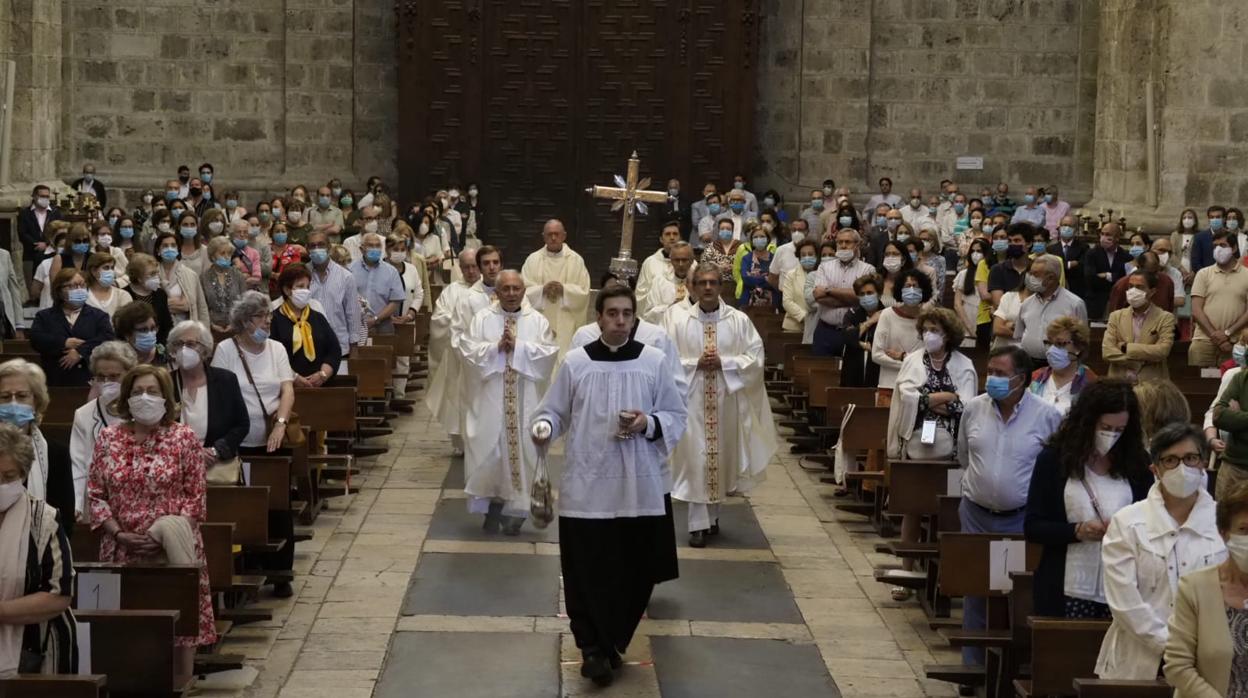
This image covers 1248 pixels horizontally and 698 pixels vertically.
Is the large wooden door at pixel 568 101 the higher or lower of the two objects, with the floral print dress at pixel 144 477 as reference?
higher

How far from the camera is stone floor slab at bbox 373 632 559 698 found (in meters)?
9.05

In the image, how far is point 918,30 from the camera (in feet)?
96.1

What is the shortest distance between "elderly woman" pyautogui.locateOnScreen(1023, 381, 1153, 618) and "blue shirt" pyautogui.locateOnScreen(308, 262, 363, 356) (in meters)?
8.59

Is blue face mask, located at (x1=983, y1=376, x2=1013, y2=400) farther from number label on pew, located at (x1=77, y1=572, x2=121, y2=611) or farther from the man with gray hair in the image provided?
the man with gray hair

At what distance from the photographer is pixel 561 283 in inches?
634

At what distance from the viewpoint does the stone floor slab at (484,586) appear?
1058 centimetres

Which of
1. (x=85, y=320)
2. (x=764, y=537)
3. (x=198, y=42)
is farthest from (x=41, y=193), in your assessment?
(x=764, y=537)

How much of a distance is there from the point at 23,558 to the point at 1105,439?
4154 mm

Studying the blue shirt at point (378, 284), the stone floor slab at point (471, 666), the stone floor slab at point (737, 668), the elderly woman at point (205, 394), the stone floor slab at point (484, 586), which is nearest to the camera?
the stone floor slab at point (471, 666)

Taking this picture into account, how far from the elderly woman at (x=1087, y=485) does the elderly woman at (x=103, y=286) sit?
739 centimetres

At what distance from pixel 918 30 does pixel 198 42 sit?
426 inches

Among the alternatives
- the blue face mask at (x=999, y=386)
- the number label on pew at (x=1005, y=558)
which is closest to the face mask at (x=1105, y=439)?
the blue face mask at (x=999, y=386)

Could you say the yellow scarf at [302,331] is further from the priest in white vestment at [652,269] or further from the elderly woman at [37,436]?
the elderly woman at [37,436]

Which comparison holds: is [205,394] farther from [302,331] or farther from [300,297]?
[302,331]
